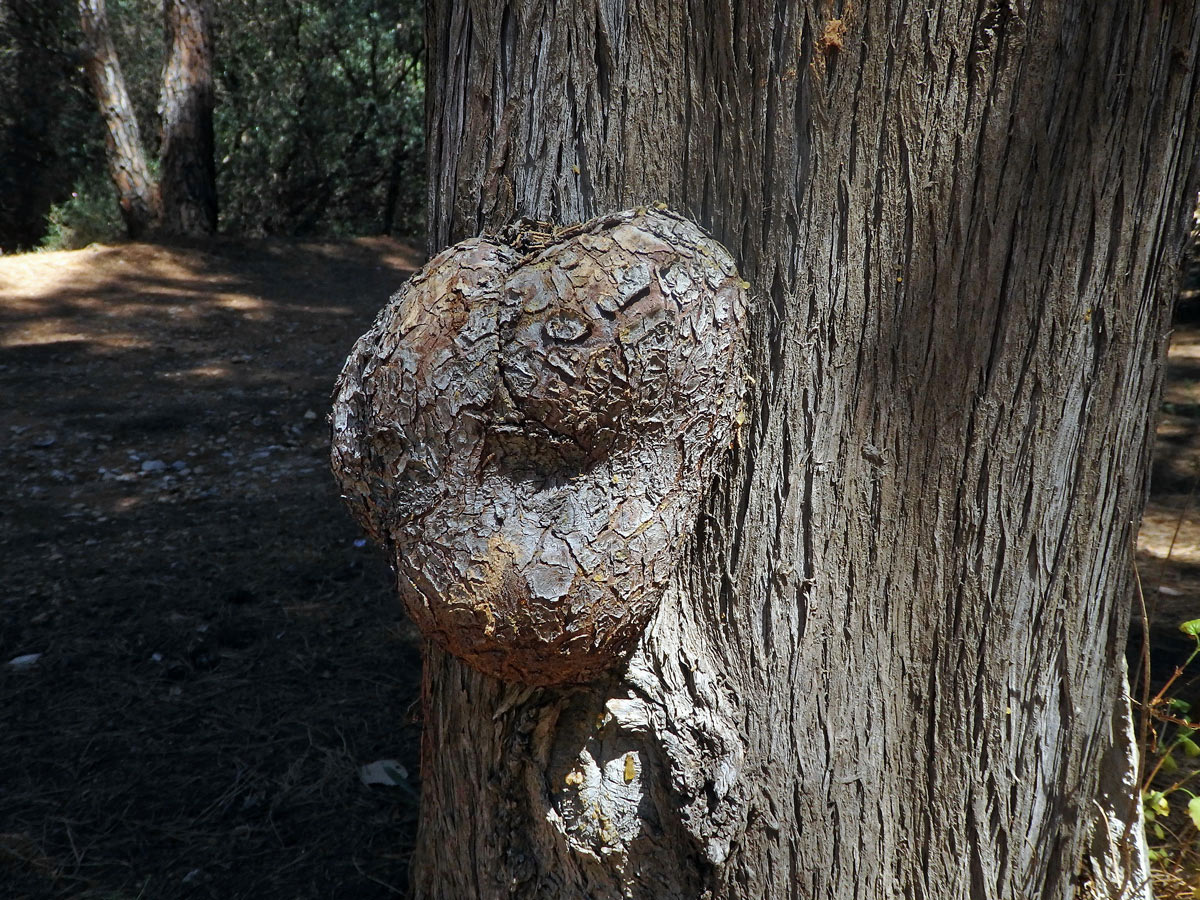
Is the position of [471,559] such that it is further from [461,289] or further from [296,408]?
[296,408]

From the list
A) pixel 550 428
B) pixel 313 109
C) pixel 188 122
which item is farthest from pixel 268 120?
pixel 550 428

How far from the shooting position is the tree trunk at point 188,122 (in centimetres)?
986

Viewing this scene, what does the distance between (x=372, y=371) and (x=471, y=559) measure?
0.31m

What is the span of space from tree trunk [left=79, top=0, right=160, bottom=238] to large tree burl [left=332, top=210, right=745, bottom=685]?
998 cm

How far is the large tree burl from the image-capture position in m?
1.34

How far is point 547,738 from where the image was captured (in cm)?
156

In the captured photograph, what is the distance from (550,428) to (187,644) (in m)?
2.60

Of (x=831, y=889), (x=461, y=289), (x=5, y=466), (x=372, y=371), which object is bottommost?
(x=5, y=466)

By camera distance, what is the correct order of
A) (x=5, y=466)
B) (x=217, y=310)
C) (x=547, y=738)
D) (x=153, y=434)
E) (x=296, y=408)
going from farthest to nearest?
(x=217, y=310) → (x=296, y=408) → (x=153, y=434) → (x=5, y=466) → (x=547, y=738)

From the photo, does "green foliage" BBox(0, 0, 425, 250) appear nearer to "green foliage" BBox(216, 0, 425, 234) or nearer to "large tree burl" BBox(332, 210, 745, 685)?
"green foliage" BBox(216, 0, 425, 234)

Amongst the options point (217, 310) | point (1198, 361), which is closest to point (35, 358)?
point (217, 310)

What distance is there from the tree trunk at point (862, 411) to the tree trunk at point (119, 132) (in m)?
9.68

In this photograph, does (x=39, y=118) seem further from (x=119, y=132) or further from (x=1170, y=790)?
(x=1170, y=790)

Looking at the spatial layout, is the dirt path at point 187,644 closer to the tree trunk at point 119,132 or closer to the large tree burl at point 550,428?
the large tree burl at point 550,428
